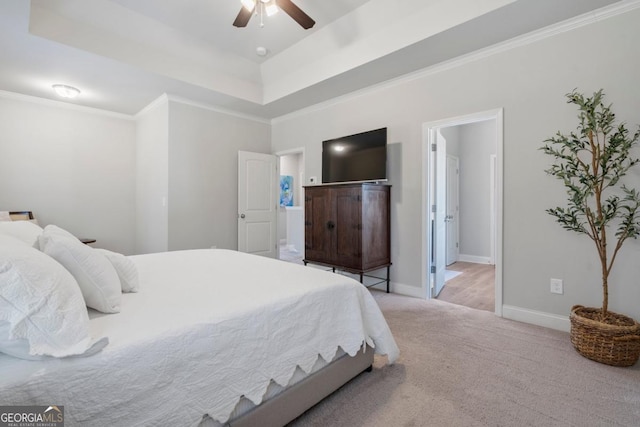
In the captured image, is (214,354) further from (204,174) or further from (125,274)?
(204,174)

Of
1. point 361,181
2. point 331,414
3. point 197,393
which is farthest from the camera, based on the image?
point 361,181

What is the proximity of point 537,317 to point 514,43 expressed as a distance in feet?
8.29

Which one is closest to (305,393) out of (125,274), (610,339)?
(125,274)

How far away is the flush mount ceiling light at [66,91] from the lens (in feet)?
12.3

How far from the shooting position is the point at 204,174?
451 cm

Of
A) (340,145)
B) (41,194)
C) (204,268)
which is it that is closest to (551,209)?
(340,145)

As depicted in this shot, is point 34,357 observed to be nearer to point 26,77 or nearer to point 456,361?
point 456,361

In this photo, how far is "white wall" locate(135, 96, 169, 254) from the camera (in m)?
4.17

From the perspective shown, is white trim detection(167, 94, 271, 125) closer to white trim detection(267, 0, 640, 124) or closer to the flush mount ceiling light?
the flush mount ceiling light

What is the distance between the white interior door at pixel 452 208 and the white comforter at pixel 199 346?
4195mm

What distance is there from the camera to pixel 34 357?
0.85 metres

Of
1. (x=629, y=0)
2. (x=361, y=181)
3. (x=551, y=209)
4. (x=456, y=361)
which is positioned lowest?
(x=456, y=361)

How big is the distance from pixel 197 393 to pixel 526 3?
129 inches

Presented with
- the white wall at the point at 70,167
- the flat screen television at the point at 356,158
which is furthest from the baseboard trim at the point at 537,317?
the white wall at the point at 70,167
